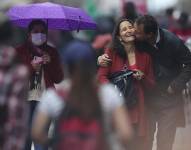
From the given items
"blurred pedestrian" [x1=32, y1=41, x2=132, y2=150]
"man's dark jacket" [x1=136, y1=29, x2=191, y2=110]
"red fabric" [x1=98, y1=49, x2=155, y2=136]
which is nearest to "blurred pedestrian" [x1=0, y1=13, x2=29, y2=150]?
"blurred pedestrian" [x1=32, y1=41, x2=132, y2=150]

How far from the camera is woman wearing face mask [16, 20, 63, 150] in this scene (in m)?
8.80

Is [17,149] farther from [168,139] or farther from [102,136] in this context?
[168,139]

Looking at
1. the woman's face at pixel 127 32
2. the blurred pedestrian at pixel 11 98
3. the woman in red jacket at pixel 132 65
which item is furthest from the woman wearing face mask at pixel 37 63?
the blurred pedestrian at pixel 11 98

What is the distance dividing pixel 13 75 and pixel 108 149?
0.99 m

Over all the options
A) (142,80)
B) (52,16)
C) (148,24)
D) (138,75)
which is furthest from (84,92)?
(52,16)

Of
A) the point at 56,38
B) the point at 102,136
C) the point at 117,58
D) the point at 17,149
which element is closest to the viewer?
the point at 102,136

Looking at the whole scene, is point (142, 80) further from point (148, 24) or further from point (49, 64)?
point (49, 64)

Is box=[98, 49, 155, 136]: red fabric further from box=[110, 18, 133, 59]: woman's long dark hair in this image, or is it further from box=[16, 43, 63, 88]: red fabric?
box=[16, 43, 63, 88]: red fabric

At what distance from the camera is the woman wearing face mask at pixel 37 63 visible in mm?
8797

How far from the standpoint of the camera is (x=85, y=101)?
17.2ft

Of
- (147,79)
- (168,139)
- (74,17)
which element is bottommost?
(168,139)

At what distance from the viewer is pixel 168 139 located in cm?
922

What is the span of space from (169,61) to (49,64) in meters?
1.23

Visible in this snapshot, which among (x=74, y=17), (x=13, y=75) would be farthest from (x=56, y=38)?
(x=13, y=75)
